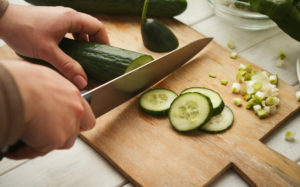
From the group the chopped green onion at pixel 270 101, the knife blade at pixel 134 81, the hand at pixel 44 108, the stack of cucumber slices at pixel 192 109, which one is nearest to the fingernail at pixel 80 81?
the knife blade at pixel 134 81

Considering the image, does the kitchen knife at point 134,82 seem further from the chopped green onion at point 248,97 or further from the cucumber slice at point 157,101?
the chopped green onion at point 248,97

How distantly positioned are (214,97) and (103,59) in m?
0.58

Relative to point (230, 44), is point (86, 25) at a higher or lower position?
higher

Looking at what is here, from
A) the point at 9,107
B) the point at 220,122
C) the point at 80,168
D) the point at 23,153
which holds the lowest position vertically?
the point at 80,168

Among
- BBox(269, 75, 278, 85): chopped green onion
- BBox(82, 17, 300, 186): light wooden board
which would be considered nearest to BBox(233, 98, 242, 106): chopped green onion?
BBox(82, 17, 300, 186): light wooden board

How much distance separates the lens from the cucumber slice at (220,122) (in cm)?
156

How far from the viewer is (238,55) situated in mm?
1952

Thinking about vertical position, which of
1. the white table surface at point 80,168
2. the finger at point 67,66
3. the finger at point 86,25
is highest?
the finger at point 86,25

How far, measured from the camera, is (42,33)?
1.67m

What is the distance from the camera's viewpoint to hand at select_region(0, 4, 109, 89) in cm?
166

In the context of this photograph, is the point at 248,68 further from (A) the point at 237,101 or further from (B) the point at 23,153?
(B) the point at 23,153

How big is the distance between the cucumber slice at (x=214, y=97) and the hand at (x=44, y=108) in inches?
27.6

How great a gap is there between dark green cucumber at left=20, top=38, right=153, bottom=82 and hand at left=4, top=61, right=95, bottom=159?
0.60 meters

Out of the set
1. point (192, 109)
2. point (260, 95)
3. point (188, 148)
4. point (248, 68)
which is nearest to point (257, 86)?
point (260, 95)
